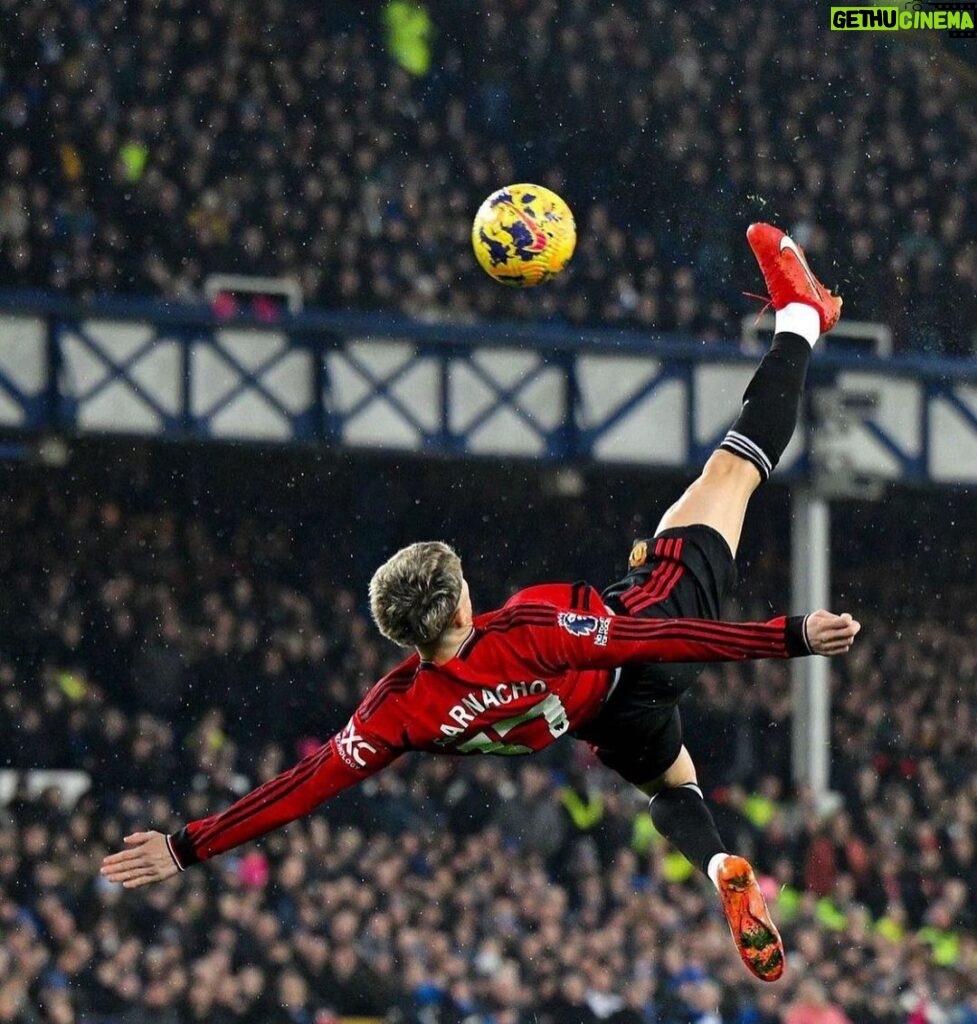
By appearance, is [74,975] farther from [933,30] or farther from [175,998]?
Result: [933,30]

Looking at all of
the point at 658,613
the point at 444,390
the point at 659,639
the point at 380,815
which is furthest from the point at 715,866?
the point at 444,390

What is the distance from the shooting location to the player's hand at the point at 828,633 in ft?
22.7

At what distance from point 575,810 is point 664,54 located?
8126mm

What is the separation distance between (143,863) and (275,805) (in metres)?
0.48

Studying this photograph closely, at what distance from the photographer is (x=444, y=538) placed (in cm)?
1945

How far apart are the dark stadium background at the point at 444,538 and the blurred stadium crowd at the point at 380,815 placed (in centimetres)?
3

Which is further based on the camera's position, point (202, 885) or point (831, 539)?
point (831, 539)

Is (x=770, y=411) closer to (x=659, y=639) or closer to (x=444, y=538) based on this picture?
(x=659, y=639)

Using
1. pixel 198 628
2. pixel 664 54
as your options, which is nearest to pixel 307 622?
pixel 198 628

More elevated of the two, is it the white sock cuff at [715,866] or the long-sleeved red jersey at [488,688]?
the long-sleeved red jersey at [488,688]

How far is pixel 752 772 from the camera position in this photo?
17828 mm

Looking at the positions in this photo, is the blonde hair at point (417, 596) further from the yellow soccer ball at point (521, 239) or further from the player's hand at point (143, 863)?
the yellow soccer ball at point (521, 239)

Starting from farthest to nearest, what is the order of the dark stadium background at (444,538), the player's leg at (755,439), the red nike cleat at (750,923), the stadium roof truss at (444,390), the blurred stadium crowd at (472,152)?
the blurred stadium crowd at (472,152) → the stadium roof truss at (444,390) → the dark stadium background at (444,538) → the player's leg at (755,439) → the red nike cleat at (750,923)

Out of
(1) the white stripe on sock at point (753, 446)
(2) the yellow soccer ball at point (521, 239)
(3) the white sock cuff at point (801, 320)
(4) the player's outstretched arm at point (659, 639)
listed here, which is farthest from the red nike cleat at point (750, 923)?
(2) the yellow soccer ball at point (521, 239)
